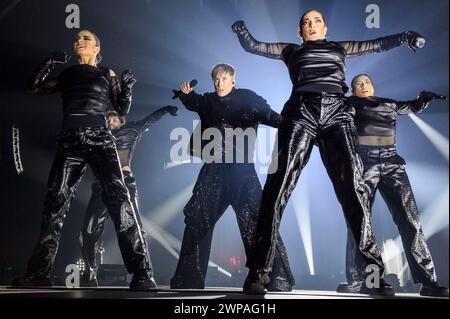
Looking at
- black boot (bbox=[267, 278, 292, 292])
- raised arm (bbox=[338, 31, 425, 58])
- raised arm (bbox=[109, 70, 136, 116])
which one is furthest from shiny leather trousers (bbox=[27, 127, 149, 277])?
raised arm (bbox=[338, 31, 425, 58])

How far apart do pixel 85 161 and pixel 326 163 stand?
174cm

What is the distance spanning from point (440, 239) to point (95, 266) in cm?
359

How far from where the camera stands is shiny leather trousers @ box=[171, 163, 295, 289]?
420 centimetres

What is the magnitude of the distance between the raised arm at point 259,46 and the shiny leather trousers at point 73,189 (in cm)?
118

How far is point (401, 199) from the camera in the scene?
4.23 meters

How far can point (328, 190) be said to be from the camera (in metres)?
5.97

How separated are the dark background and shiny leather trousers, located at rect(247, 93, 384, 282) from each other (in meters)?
1.96

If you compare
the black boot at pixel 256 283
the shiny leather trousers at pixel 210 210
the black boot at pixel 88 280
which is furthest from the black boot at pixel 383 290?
the black boot at pixel 88 280

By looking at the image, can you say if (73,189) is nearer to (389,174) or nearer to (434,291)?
(389,174)

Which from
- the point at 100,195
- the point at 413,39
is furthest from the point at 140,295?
the point at 413,39

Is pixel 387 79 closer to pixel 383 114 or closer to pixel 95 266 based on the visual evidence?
pixel 383 114

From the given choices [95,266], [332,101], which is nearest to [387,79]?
[332,101]

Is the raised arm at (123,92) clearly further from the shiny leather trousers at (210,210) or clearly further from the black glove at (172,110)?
the shiny leather trousers at (210,210)
